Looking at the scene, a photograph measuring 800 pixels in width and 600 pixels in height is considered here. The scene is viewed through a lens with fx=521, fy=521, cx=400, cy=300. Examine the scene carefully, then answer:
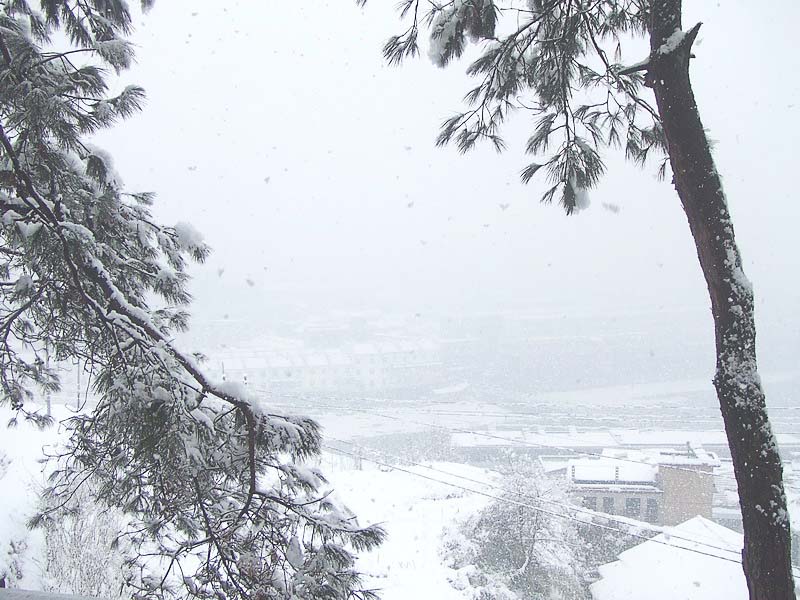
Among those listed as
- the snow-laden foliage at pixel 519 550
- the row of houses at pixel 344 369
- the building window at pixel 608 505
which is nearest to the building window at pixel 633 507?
the building window at pixel 608 505

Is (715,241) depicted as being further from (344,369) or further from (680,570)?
(344,369)

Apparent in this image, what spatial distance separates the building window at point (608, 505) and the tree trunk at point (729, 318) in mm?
16360

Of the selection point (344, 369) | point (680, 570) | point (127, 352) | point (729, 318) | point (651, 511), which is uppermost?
point (344, 369)

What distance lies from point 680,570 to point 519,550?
3.79m

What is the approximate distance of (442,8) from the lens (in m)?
1.98

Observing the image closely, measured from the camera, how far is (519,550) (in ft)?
42.2

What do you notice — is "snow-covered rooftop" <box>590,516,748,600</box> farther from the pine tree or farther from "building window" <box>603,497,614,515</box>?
the pine tree

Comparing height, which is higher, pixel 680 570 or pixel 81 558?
pixel 81 558

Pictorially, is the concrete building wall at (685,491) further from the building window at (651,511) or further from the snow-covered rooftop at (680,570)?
the snow-covered rooftop at (680,570)

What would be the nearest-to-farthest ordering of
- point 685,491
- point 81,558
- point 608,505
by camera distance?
point 81,558, point 685,491, point 608,505

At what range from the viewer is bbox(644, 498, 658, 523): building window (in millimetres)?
16188

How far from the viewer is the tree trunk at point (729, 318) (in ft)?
5.04

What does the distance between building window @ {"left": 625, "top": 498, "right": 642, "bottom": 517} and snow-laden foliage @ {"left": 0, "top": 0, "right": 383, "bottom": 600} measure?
16942 millimetres

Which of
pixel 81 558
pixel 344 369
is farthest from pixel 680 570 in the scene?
pixel 344 369
